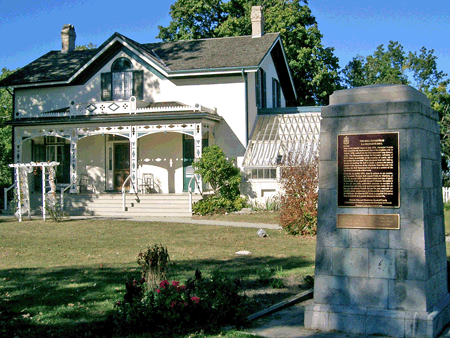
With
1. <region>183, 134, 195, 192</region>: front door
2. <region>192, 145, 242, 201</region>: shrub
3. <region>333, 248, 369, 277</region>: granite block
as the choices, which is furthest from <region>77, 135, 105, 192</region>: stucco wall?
<region>333, 248, 369, 277</region>: granite block

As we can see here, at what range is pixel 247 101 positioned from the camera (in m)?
24.8

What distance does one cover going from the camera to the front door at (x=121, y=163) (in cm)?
2641

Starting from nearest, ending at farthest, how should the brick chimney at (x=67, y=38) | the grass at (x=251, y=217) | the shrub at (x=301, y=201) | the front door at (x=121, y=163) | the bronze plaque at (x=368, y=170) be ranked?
the bronze plaque at (x=368, y=170) → the shrub at (x=301, y=201) → the grass at (x=251, y=217) → the front door at (x=121, y=163) → the brick chimney at (x=67, y=38)

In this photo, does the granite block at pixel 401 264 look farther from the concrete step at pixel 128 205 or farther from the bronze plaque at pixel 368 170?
the concrete step at pixel 128 205

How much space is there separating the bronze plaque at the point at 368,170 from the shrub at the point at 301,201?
769 cm

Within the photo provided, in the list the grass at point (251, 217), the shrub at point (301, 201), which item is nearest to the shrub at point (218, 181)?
the grass at point (251, 217)

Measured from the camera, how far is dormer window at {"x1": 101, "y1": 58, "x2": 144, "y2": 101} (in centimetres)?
2602

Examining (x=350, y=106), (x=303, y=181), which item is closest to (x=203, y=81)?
(x=303, y=181)

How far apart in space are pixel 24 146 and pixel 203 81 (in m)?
9.97

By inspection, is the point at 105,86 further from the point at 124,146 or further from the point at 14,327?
the point at 14,327

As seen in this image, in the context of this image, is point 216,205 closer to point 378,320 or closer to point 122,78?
point 122,78

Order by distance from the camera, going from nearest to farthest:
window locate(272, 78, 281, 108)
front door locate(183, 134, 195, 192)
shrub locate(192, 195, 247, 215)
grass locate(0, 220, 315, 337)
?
grass locate(0, 220, 315, 337) → shrub locate(192, 195, 247, 215) → front door locate(183, 134, 195, 192) → window locate(272, 78, 281, 108)

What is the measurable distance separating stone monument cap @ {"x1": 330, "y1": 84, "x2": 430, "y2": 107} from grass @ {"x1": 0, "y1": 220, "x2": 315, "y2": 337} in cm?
323

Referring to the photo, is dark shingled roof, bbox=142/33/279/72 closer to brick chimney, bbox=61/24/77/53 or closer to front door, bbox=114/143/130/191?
front door, bbox=114/143/130/191
